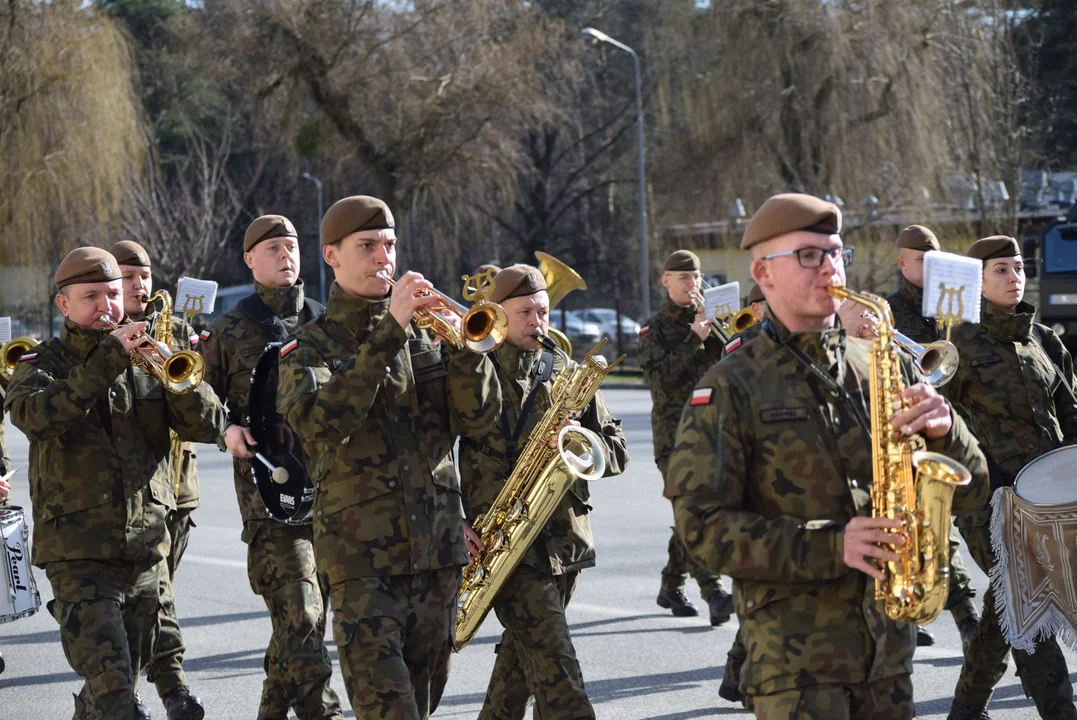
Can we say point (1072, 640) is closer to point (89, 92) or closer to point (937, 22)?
point (937, 22)

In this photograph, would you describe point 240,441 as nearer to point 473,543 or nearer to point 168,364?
point 168,364

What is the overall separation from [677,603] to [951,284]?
5.43 metres

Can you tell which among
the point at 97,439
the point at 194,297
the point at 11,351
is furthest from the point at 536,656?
the point at 194,297

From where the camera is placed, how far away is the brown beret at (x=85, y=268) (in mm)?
5953

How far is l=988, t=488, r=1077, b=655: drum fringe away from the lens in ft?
19.1

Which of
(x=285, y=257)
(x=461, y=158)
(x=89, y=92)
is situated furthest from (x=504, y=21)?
(x=285, y=257)

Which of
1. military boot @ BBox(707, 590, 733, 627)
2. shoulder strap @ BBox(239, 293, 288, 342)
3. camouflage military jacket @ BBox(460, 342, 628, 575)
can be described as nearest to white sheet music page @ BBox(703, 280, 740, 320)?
military boot @ BBox(707, 590, 733, 627)

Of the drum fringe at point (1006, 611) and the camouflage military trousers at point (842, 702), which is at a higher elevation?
the camouflage military trousers at point (842, 702)

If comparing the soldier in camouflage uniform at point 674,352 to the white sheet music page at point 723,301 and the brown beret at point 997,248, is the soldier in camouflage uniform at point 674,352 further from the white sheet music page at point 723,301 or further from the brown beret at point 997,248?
the brown beret at point 997,248

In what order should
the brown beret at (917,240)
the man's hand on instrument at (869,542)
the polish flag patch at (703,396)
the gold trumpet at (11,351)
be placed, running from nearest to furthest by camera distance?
the man's hand on instrument at (869,542), the polish flag patch at (703,396), the gold trumpet at (11,351), the brown beret at (917,240)

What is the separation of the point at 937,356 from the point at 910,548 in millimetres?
1827

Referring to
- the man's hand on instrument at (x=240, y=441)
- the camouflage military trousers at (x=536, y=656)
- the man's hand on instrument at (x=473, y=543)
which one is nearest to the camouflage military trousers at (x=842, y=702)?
the camouflage military trousers at (x=536, y=656)

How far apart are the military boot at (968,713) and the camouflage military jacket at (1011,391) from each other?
83 centimetres

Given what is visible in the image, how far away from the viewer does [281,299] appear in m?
7.10
